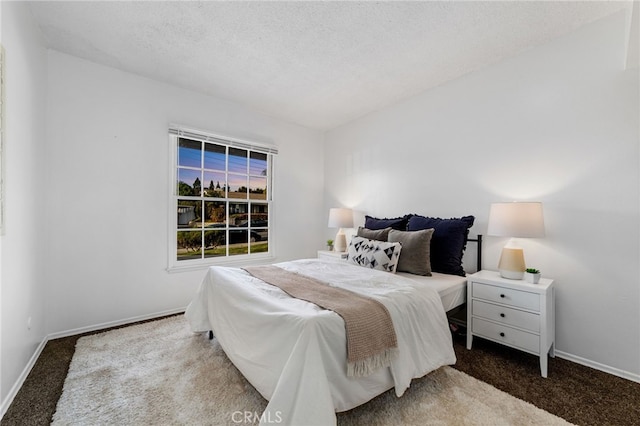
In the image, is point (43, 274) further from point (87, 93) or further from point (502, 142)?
point (502, 142)

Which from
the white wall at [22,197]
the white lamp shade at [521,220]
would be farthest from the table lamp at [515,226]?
the white wall at [22,197]

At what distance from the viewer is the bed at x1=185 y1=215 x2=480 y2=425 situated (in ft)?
4.16

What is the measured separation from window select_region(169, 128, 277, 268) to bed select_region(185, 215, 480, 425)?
116cm

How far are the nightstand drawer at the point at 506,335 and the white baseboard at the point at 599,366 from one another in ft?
1.65

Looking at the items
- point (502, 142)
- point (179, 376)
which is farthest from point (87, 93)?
point (502, 142)

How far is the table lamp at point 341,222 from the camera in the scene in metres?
3.90

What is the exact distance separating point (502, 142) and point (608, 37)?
962 mm

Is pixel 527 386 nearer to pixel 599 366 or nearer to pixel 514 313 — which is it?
pixel 514 313

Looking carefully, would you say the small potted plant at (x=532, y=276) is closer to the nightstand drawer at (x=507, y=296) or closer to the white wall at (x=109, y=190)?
the nightstand drawer at (x=507, y=296)

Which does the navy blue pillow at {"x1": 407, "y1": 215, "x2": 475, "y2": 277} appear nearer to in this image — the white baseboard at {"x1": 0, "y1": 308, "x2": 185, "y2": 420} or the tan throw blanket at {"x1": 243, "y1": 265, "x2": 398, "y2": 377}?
the tan throw blanket at {"x1": 243, "y1": 265, "x2": 398, "y2": 377}

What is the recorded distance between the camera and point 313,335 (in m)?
1.33

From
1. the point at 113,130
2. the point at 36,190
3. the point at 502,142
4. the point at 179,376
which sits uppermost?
the point at 113,130

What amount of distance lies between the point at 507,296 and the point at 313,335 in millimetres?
1719

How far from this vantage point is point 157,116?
10.3 feet
